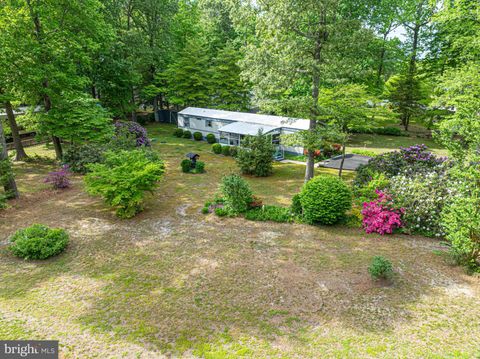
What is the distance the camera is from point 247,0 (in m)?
14.5

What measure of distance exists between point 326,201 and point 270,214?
8.15ft

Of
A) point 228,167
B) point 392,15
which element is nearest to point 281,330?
point 228,167

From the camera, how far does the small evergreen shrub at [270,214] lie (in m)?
12.6

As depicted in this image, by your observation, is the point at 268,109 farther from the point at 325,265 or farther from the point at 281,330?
the point at 281,330

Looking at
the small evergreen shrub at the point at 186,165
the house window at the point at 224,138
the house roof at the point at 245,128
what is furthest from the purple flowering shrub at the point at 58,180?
the house window at the point at 224,138

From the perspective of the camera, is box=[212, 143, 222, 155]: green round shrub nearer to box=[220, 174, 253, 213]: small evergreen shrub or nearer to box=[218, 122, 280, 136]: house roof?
box=[218, 122, 280, 136]: house roof

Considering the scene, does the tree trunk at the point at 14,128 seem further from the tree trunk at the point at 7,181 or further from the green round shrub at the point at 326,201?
the green round shrub at the point at 326,201

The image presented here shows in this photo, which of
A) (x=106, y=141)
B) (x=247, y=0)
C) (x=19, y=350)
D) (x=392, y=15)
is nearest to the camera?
(x=19, y=350)

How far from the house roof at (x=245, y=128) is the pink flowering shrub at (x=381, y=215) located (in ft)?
45.4

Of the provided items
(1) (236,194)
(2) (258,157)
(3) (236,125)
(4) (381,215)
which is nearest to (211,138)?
(3) (236,125)

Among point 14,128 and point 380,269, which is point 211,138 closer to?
point 14,128

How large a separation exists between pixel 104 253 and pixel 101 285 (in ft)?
6.19

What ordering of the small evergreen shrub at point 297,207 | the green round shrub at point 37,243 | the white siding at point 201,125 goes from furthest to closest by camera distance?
the white siding at point 201,125, the small evergreen shrub at point 297,207, the green round shrub at point 37,243

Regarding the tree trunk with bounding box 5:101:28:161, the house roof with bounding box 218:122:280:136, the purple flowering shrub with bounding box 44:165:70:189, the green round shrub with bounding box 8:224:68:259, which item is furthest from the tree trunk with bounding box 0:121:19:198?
the house roof with bounding box 218:122:280:136
